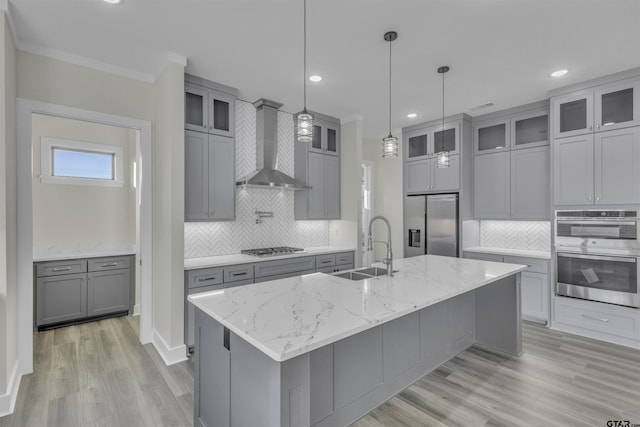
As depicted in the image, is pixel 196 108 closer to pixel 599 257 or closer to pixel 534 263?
pixel 534 263

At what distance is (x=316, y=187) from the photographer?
15.8 feet

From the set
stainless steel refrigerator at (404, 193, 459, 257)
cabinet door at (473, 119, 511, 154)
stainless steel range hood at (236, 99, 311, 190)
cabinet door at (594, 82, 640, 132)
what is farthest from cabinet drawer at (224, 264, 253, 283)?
cabinet door at (594, 82, 640, 132)

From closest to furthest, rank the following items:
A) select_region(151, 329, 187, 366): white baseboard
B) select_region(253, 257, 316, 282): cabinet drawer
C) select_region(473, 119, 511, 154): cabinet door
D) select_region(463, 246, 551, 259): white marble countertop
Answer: select_region(151, 329, 187, 366): white baseboard < select_region(253, 257, 316, 282): cabinet drawer < select_region(463, 246, 551, 259): white marble countertop < select_region(473, 119, 511, 154): cabinet door

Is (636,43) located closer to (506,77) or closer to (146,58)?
(506,77)

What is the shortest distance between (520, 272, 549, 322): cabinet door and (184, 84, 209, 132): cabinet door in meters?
4.45

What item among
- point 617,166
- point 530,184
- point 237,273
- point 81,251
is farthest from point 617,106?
point 81,251

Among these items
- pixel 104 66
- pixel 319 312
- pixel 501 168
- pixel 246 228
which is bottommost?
pixel 319 312

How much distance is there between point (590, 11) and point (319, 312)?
294 centimetres

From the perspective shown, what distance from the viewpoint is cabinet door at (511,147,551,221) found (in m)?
4.18

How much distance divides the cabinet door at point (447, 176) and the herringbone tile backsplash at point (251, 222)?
79.5 inches

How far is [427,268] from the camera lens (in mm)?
2881

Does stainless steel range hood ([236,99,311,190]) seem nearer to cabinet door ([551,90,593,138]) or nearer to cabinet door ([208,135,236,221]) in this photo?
cabinet door ([208,135,236,221])

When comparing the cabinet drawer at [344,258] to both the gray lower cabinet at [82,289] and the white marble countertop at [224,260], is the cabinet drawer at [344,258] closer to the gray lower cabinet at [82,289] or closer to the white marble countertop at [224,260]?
the white marble countertop at [224,260]

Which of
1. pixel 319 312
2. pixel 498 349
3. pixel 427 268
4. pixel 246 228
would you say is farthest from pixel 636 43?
pixel 246 228
